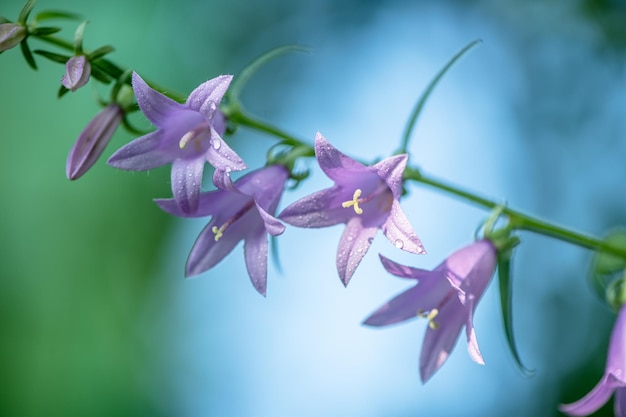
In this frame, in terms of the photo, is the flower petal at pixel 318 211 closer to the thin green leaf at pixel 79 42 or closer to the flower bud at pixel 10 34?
the thin green leaf at pixel 79 42

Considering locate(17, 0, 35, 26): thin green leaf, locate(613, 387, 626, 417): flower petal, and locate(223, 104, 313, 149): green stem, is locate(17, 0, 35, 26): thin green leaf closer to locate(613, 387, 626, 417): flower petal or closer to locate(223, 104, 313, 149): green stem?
locate(223, 104, 313, 149): green stem

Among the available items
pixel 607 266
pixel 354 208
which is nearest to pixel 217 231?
pixel 354 208

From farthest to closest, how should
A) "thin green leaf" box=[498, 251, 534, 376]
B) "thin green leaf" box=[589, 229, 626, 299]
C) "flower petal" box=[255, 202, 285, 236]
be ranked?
"thin green leaf" box=[589, 229, 626, 299] → "thin green leaf" box=[498, 251, 534, 376] → "flower petal" box=[255, 202, 285, 236]

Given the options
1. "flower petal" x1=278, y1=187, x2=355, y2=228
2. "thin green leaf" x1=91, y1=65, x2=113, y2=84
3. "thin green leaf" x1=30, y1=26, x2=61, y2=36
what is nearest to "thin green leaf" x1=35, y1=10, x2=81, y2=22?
"thin green leaf" x1=30, y1=26, x2=61, y2=36

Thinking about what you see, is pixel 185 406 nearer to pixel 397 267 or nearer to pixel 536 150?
pixel 536 150

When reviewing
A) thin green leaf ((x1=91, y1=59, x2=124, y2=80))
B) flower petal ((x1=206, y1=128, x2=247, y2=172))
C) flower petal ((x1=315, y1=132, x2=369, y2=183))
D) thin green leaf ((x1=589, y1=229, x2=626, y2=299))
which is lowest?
flower petal ((x1=206, y1=128, x2=247, y2=172))

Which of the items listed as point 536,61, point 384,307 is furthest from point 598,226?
point 384,307

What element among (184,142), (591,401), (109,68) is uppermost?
(109,68)

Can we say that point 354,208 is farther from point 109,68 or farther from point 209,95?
point 109,68
